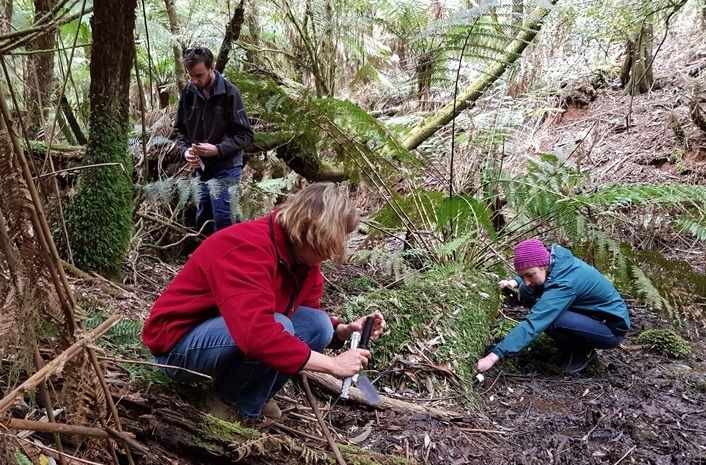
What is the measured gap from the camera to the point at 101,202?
9.42 feet

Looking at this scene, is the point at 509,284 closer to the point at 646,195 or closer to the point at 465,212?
the point at 465,212

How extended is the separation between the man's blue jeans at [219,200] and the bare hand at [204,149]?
169 millimetres

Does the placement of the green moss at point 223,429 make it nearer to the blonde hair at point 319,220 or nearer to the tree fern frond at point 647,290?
the blonde hair at point 319,220

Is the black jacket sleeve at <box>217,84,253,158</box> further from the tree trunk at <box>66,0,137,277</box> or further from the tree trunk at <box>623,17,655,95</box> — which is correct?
the tree trunk at <box>623,17,655,95</box>

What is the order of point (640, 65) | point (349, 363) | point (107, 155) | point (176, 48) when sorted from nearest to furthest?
point (349, 363) < point (107, 155) < point (176, 48) < point (640, 65)

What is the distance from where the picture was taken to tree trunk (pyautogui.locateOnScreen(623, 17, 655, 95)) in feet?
22.5

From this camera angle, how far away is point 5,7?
3.22m

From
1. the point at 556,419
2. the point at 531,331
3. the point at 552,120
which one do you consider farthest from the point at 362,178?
the point at 552,120

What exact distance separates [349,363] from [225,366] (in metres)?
0.42

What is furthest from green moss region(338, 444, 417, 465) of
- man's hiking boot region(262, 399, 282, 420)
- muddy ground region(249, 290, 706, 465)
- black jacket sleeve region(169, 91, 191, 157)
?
black jacket sleeve region(169, 91, 191, 157)

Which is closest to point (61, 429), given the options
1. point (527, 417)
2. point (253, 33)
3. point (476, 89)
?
point (527, 417)

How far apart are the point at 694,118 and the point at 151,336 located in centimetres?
621

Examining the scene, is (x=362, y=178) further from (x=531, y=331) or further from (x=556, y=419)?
(x=556, y=419)

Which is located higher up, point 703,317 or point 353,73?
point 353,73
